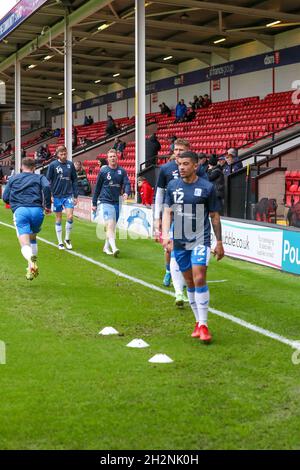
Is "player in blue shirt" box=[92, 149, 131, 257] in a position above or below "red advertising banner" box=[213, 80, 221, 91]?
below

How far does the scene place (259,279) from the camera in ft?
41.2

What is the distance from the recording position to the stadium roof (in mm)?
27297

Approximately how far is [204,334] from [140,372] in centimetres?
135

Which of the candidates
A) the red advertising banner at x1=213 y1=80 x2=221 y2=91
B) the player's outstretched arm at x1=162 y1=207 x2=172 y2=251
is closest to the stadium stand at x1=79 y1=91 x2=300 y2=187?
the red advertising banner at x1=213 y1=80 x2=221 y2=91

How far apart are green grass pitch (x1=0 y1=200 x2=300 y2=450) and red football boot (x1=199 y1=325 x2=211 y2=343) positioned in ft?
0.30

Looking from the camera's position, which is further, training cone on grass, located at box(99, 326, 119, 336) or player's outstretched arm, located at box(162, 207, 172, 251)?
player's outstretched arm, located at box(162, 207, 172, 251)

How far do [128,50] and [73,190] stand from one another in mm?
24040

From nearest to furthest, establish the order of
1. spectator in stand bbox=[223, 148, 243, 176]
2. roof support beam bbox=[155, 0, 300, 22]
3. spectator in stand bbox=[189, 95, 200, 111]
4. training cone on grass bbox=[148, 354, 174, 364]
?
training cone on grass bbox=[148, 354, 174, 364] → spectator in stand bbox=[223, 148, 243, 176] → roof support beam bbox=[155, 0, 300, 22] → spectator in stand bbox=[189, 95, 200, 111]

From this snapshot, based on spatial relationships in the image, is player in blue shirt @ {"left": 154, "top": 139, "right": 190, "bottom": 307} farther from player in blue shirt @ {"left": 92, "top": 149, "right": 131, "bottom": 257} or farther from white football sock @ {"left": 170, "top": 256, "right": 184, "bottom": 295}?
player in blue shirt @ {"left": 92, "top": 149, "right": 131, "bottom": 257}

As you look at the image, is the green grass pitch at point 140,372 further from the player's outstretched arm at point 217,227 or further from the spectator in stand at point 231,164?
the spectator in stand at point 231,164

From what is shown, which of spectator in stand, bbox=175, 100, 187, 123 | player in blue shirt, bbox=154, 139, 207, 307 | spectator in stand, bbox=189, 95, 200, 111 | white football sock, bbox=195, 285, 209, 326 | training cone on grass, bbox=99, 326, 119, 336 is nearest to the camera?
white football sock, bbox=195, 285, 209, 326

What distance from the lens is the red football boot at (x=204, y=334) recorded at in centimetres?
774

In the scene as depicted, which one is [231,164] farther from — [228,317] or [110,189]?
[228,317]
